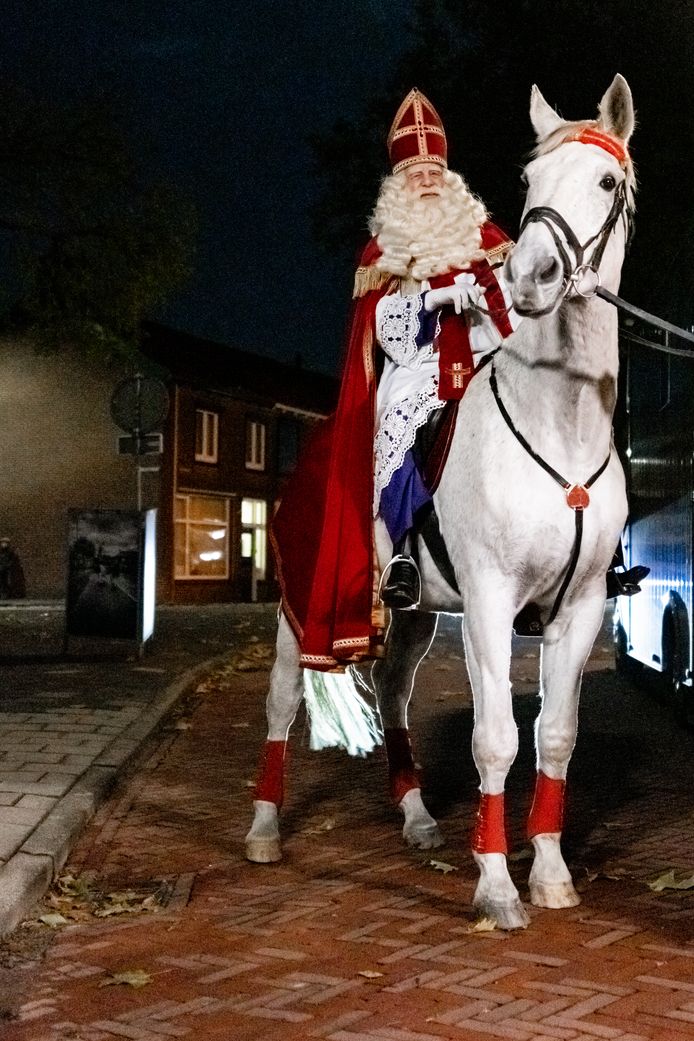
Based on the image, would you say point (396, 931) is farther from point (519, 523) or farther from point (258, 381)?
point (258, 381)

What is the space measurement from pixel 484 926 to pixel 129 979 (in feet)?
4.39

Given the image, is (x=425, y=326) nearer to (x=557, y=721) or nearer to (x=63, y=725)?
(x=557, y=721)

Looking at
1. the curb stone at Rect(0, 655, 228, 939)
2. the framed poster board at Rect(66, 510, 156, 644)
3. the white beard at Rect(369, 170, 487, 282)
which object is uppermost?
the white beard at Rect(369, 170, 487, 282)

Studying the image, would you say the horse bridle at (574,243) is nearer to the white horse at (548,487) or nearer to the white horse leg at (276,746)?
the white horse at (548,487)

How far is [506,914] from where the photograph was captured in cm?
470

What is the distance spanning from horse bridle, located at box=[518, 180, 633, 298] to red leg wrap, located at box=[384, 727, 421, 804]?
2815mm

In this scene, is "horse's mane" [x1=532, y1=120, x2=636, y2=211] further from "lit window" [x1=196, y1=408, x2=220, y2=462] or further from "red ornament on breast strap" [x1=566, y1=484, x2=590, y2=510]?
"lit window" [x1=196, y1=408, x2=220, y2=462]

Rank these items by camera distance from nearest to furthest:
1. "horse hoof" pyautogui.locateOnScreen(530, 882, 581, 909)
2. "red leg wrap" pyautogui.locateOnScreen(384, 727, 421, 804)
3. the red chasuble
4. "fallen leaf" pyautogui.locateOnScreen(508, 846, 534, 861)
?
1. "horse hoof" pyautogui.locateOnScreen(530, 882, 581, 909)
2. the red chasuble
3. "fallen leaf" pyautogui.locateOnScreen(508, 846, 534, 861)
4. "red leg wrap" pyautogui.locateOnScreen(384, 727, 421, 804)

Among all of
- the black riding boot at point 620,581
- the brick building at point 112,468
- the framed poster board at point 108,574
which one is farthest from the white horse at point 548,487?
the brick building at point 112,468

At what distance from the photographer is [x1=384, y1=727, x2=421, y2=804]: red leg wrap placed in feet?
21.0

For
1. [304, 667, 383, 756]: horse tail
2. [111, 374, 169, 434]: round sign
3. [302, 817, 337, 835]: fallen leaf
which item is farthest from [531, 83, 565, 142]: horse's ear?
[111, 374, 169, 434]: round sign

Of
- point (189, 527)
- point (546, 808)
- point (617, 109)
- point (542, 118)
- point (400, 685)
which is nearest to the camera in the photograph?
point (617, 109)

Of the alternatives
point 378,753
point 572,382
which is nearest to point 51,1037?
point 572,382

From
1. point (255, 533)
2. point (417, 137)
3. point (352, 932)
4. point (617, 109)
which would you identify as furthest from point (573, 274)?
point (255, 533)
